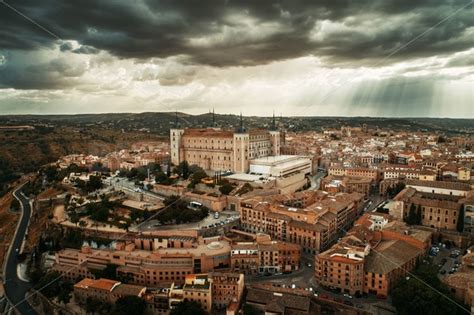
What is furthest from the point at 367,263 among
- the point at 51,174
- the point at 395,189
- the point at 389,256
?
the point at 51,174

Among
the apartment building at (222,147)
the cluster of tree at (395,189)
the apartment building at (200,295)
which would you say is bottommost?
the apartment building at (200,295)

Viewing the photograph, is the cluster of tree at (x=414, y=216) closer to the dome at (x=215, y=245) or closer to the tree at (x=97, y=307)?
the dome at (x=215, y=245)

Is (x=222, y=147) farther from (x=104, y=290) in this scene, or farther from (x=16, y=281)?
(x=104, y=290)

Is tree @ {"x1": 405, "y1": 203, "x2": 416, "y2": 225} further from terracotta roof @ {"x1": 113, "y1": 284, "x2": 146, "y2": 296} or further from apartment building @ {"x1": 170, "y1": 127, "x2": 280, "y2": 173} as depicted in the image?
terracotta roof @ {"x1": 113, "y1": 284, "x2": 146, "y2": 296}

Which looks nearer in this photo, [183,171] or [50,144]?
[183,171]

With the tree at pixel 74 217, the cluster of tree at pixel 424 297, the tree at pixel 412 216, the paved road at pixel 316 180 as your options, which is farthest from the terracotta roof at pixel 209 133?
the cluster of tree at pixel 424 297

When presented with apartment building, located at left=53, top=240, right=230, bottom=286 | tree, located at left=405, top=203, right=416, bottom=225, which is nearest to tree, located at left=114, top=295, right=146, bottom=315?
apartment building, located at left=53, top=240, right=230, bottom=286
